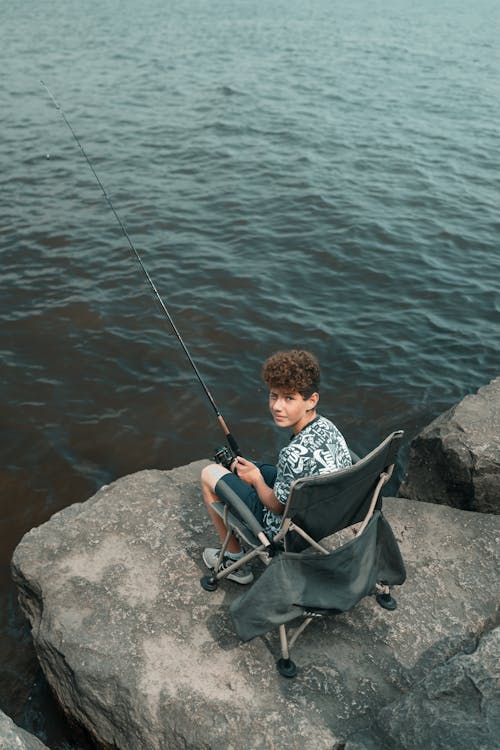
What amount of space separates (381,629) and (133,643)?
4.63ft

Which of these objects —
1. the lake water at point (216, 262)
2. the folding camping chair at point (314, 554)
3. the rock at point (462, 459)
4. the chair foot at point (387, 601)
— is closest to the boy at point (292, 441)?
the folding camping chair at point (314, 554)

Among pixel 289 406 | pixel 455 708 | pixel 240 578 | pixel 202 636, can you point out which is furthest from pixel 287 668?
pixel 289 406

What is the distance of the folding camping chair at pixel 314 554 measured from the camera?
11.8 ft

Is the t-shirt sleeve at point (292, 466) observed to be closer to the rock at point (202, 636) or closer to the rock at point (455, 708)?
the rock at point (202, 636)

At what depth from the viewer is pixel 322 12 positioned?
3516cm

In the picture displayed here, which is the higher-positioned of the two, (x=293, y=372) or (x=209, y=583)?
(x=293, y=372)

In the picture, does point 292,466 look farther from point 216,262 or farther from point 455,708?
point 216,262

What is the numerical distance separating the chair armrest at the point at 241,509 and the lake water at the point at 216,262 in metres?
1.68

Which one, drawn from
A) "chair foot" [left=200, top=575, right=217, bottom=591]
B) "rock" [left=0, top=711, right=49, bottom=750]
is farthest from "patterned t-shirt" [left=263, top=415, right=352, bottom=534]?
"rock" [left=0, top=711, right=49, bottom=750]

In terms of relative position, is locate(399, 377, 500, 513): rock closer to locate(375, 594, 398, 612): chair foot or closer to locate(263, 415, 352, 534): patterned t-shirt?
locate(375, 594, 398, 612): chair foot

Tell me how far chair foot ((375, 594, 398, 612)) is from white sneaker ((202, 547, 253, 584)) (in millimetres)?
783

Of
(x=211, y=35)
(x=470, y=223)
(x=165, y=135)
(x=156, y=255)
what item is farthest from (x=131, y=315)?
(x=211, y=35)

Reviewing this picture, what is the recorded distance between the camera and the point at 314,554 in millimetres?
3568

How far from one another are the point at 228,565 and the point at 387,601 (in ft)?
3.18
